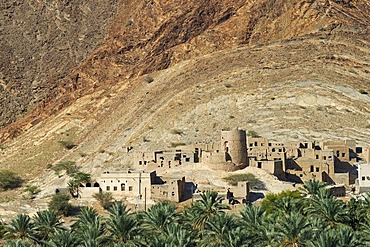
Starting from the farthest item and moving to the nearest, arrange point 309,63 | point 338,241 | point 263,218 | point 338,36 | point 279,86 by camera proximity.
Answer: point 338,36 < point 309,63 < point 279,86 < point 263,218 < point 338,241

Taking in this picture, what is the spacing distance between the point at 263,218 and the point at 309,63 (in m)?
40.0

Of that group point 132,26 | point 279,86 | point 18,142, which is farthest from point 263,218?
point 132,26

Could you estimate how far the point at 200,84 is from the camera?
Result: 2785 inches

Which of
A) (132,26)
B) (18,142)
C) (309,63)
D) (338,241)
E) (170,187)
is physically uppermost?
(132,26)

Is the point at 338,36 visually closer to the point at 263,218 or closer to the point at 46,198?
A: the point at 46,198

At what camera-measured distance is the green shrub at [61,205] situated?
137ft

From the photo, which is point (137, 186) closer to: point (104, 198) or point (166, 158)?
point (104, 198)

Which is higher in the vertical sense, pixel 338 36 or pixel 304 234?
pixel 338 36

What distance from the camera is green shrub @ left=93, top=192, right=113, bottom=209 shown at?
136ft

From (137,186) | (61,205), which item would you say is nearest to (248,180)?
(137,186)

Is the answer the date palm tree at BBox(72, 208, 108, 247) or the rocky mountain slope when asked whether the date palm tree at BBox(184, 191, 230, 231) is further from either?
the rocky mountain slope

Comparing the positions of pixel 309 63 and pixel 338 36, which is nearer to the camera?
pixel 309 63

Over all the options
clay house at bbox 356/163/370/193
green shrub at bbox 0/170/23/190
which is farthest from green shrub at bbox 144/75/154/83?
clay house at bbox 356/163/370/193

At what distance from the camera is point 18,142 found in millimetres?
73375
